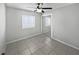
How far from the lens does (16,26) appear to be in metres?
1.54

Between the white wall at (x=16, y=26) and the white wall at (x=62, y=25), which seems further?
the white wall at (x=62, y=25)

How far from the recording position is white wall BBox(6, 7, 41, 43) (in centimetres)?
141

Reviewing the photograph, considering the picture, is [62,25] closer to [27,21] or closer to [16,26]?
[27,21]

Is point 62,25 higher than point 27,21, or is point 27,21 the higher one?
point 27,21

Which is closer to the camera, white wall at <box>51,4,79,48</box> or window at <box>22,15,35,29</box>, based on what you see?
window at <box>22,15,35,29</box>

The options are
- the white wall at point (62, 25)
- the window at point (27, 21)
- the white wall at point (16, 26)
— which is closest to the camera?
the white wall at point (16, 26)

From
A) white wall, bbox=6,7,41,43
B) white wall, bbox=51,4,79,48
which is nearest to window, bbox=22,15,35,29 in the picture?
white wall, bbox=6,7,41,43

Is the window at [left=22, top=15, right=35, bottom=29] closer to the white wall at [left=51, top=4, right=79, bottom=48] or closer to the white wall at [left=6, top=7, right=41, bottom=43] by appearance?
the white wall at [left=6, top=7, right=41, bottom=43]

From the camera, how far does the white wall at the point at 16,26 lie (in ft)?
4.62

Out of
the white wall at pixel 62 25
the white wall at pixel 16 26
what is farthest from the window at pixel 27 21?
the white wall at pixel 62 25

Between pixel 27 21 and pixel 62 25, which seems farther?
pixel 62 25

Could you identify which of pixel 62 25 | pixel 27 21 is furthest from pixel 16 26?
pixel 62 25

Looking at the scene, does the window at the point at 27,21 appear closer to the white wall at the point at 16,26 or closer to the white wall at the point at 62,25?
the white wall at the point at 16,26
